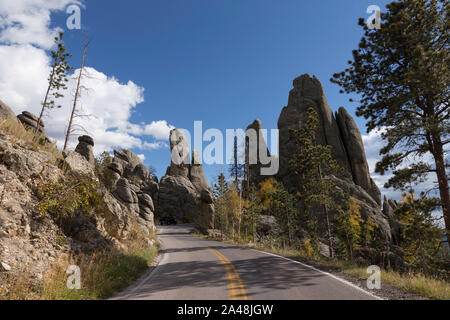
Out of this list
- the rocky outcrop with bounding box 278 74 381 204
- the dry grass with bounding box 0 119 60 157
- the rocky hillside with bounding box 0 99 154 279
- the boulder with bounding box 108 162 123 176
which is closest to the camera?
the rocky hillside with bounding box 0 99 154 279

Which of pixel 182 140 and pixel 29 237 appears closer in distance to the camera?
pixel 29 237

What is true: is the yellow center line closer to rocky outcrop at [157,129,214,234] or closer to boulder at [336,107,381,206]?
rocky outcrop at [157,129,214,234]

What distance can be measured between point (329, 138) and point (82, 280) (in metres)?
56.9

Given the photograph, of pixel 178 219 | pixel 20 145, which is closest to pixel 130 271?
pixel 20 145

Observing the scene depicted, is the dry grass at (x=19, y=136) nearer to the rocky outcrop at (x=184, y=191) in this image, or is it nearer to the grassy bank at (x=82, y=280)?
the grassy bank at (x=82, y=280)

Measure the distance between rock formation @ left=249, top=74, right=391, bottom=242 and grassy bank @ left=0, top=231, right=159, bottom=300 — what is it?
1563 inches

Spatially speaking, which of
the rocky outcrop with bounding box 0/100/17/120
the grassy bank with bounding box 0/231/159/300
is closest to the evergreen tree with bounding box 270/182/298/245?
the grassy bank with bounding box 0/231/159/300

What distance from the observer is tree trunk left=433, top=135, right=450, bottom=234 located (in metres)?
9.95

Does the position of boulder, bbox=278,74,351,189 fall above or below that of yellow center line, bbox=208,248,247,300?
above

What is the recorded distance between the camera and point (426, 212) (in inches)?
415

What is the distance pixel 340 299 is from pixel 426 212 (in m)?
7.81

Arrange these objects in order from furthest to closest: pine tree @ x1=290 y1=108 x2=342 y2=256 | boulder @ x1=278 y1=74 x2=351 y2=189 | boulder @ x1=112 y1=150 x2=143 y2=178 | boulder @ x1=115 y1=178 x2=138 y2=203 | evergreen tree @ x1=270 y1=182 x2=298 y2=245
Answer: boulder @ x1=112 y1=150 x2=143 y2=178 < boulder @ x1=278 y1=74 x2=351 y2=189 < evergreen tree @ x1=270 y1=182 x2=298 y2=245 < boulder @ x1=115 y1=178 x2=138 y2=203 < pine tree @ x1=290 y1=108 x2=342 y2=256
